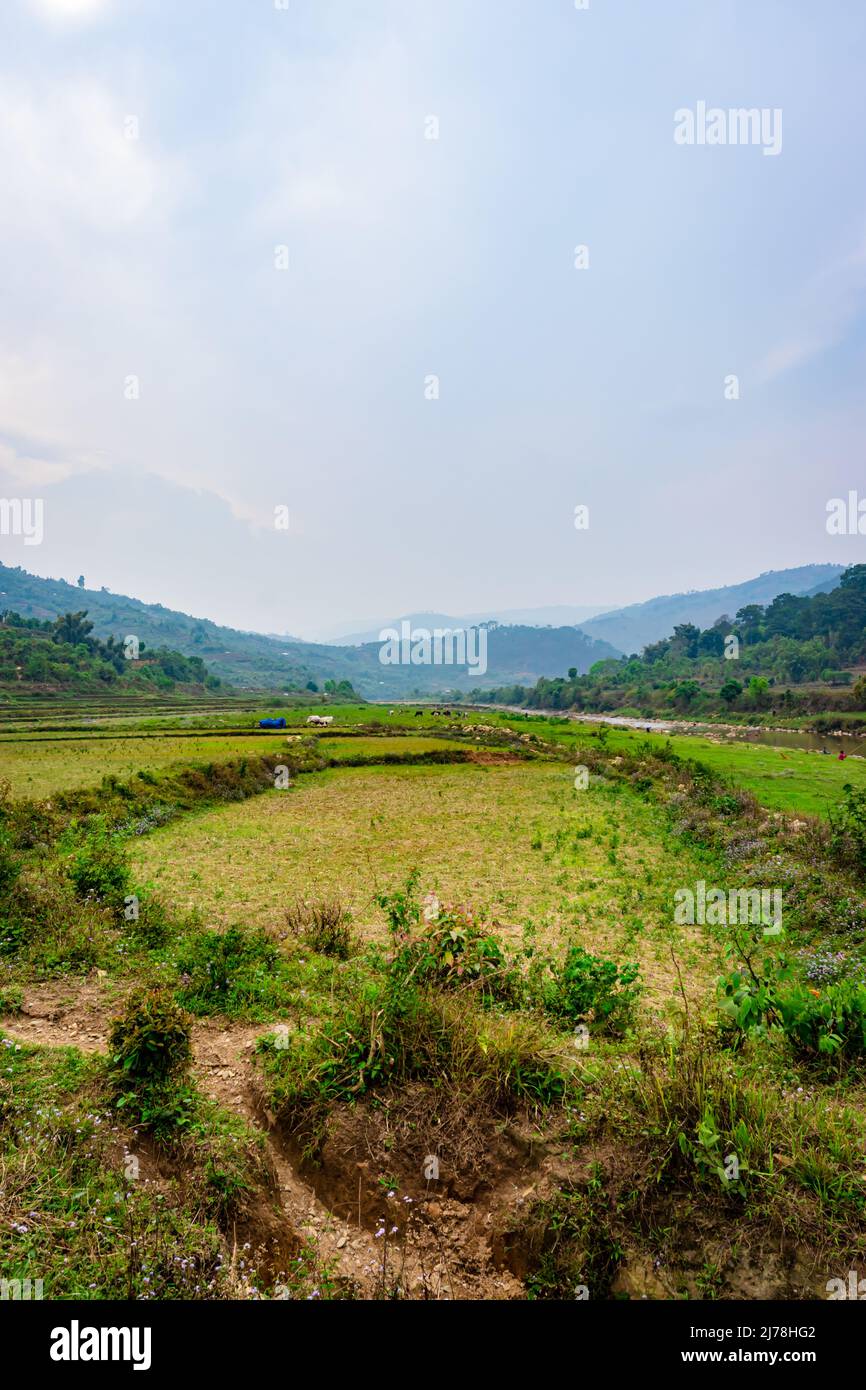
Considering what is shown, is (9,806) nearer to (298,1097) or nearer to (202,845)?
(202,845)

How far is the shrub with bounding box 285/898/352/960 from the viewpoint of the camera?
29.7ft

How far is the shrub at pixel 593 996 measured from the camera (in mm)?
6777

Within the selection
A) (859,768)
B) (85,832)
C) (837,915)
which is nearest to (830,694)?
(859,768)

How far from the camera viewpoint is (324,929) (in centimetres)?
938

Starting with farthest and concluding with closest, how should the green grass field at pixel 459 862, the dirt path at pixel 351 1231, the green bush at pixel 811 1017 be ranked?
the green grass field at pixel 459 862 < the green bush at pixel 811 1017 < the dirt path at pixel 351 1231

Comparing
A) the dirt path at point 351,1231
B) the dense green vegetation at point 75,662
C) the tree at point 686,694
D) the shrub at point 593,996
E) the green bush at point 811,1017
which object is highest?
the dense green vegetation at point 75,662

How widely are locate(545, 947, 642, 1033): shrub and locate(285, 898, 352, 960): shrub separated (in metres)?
3.40

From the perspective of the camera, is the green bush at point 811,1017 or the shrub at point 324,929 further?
the shrub at point 324,929

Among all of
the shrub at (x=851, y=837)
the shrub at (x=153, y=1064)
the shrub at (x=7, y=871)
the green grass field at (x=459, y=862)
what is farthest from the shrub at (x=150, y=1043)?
the shrub at (x=851, y=837)

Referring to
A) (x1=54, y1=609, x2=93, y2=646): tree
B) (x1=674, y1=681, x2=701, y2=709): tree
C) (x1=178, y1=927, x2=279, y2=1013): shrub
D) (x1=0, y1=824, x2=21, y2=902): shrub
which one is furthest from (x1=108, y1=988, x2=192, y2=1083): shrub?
(x1=54, y1=609, x2=93, y2=646): tree

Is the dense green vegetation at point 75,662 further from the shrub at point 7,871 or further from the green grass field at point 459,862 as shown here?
the shrub at point 7,871

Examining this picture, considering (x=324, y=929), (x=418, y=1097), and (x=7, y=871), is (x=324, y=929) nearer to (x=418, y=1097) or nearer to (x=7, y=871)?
(x=418, y=1097)

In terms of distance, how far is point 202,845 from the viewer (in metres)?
16.2

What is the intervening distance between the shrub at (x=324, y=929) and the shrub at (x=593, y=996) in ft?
11.1
